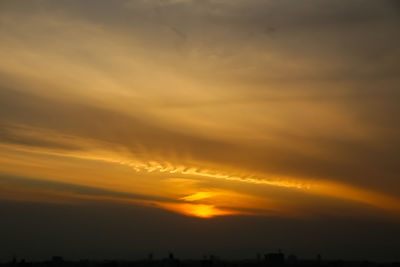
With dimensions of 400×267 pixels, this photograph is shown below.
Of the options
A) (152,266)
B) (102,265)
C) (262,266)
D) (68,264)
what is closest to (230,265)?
(262,266)

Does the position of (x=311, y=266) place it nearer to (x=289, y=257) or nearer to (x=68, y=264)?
(x=289, y=257)

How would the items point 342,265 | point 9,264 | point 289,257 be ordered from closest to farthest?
point 9,264, point 342,265, point 289,257

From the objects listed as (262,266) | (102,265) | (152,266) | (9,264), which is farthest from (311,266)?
(9,264)

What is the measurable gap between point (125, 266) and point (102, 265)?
187 inches

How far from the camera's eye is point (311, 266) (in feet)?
330

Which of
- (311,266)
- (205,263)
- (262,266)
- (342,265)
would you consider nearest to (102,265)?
(205,263)

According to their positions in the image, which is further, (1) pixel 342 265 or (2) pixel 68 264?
(1) pixel 342 265

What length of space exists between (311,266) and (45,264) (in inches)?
1982

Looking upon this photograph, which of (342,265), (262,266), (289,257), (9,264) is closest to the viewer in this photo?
(9,264)

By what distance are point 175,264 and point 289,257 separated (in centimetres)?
3634

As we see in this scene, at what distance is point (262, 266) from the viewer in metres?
97.1

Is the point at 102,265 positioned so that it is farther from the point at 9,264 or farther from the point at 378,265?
the point at 378,265

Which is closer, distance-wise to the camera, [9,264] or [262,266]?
[9,264]

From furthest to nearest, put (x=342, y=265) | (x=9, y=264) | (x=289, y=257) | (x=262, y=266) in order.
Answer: (x=289, y=257) < (x=342, y=265) < (x=262, y=266) < (x=9, y=264)
